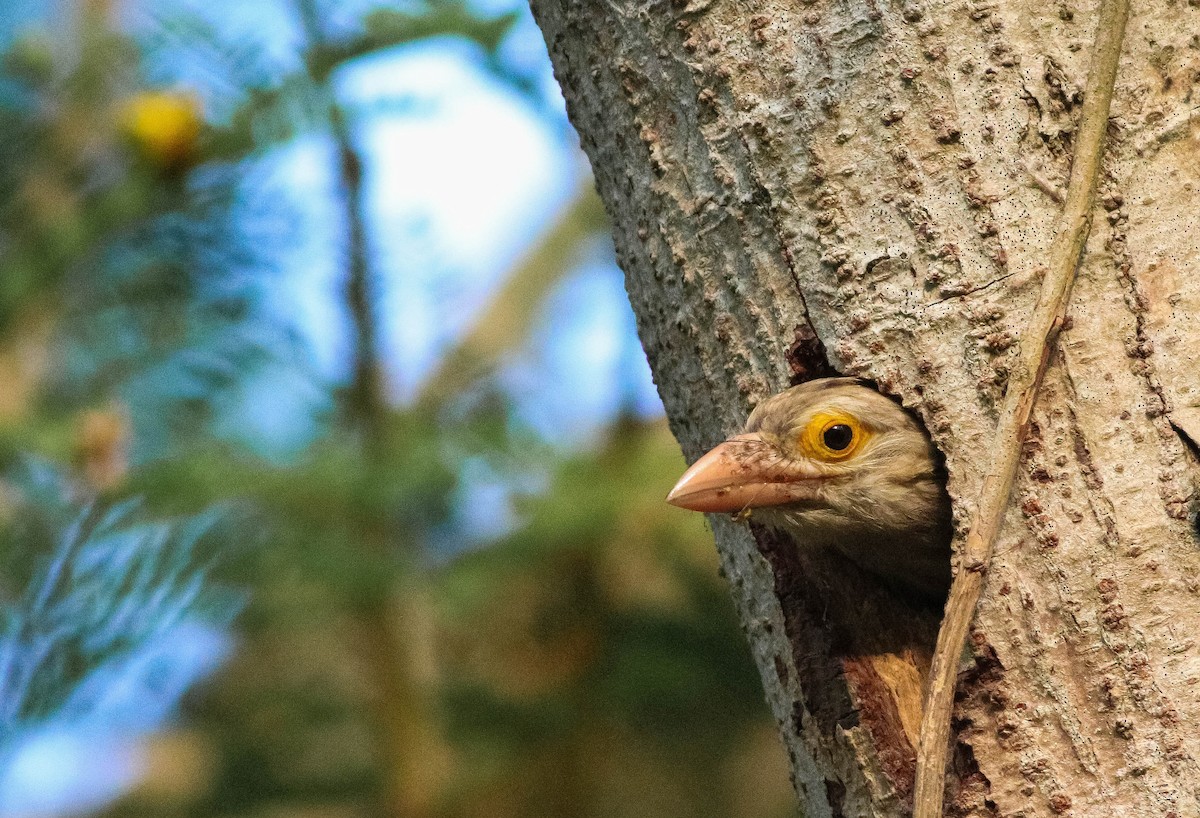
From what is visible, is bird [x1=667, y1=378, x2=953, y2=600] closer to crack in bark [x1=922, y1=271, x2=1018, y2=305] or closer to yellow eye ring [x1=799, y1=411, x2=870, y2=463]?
yellow eye ring [x1=799, y1=411, x2=870, y2=463]

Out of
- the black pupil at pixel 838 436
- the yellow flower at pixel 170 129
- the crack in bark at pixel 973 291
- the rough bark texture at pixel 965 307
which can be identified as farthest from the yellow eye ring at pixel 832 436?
the yellow flower at pixel 170 129

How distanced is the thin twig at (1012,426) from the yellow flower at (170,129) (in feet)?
12.5

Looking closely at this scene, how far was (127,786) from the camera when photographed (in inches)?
319

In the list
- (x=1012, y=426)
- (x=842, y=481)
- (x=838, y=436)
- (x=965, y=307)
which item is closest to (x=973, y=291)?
(x=965, y=307)

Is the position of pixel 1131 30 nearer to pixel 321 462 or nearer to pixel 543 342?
pixel 321 462

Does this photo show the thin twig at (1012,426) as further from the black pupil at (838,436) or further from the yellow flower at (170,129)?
the yellow flower at (170,129)

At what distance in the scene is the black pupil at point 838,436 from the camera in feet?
7.99

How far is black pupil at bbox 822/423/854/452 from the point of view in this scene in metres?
2.44

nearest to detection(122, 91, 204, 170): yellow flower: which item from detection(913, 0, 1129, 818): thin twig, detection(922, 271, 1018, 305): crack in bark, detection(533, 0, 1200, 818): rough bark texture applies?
detection(533, 0, 1200, 818): rough bark texture

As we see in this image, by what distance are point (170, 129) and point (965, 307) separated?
3.81 m

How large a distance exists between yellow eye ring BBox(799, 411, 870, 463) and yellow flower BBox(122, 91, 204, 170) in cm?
336

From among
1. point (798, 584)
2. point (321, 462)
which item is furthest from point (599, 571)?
point (798, 584)

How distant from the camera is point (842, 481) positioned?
101 inches

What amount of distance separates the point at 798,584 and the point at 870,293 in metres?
0.58
